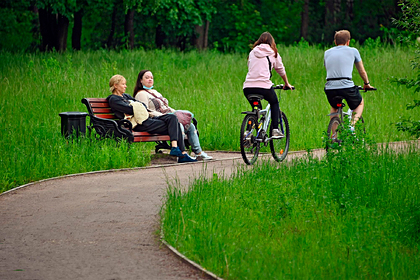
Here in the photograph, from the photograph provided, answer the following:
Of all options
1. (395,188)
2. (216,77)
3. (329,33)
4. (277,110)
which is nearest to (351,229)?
(395,188)

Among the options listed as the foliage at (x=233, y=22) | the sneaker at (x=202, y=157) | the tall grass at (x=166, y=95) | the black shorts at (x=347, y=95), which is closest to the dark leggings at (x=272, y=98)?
the black shorts at (x=347, y=95)

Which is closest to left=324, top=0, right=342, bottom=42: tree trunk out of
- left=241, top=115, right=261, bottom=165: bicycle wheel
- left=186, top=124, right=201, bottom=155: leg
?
left=186, top=124, right=201, bottom=155: leg

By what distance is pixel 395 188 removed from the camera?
7129mm

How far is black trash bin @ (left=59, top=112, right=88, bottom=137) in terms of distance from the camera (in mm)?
10625

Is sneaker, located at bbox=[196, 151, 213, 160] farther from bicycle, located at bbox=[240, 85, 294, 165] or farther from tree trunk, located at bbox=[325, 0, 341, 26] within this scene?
tree trunk, located at bbox=[325, 0, 341, 26]

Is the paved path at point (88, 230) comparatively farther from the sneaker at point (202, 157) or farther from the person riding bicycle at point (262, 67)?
the person riding bicycle at point (262, 67)

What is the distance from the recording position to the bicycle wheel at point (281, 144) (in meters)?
10.2

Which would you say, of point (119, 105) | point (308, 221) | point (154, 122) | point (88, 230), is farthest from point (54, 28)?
A: point (308, 221)

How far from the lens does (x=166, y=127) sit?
10.7 meters

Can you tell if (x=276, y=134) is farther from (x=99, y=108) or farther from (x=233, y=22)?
(x=233, y=22)

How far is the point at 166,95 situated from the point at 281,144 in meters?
6.69

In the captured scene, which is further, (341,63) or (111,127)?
(111,127)

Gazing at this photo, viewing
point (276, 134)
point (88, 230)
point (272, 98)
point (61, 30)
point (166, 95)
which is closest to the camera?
point (88, 230)

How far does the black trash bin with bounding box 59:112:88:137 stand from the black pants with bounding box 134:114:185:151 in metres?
0.92
